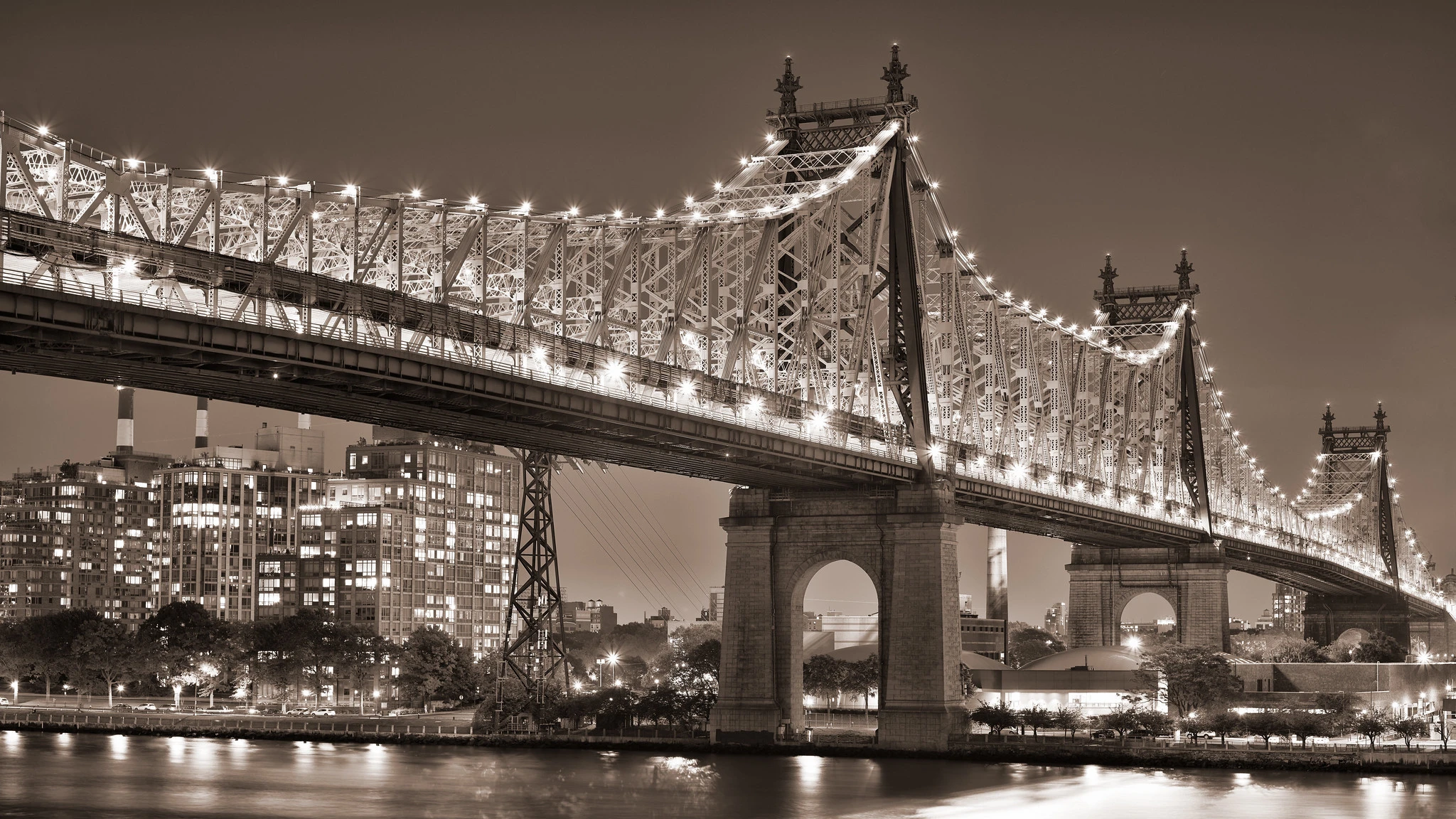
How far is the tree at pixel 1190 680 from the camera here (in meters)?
103

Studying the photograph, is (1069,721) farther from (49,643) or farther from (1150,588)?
(49,643)

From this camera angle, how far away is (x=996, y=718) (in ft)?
301

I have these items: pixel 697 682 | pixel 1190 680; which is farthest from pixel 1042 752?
pixel 697 682

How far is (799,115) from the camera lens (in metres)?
89.9

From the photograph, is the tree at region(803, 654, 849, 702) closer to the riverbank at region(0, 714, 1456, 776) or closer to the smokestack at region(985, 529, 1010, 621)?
the riverbank at region(0, 714, 1456, 776)

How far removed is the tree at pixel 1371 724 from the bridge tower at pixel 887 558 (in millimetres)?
23681

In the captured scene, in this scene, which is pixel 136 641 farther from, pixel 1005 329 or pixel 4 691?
pixel 1005 329

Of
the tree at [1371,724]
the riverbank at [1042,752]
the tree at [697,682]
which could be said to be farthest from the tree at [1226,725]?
the tree at [697,682]

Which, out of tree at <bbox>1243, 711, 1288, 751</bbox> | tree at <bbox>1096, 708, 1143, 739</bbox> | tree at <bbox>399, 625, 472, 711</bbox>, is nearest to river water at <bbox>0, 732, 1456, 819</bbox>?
tree at <bbox>1243, 711, 1288, 751</bbox>

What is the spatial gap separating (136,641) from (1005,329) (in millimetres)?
80195

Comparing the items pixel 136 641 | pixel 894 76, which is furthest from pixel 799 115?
pixel 136 641

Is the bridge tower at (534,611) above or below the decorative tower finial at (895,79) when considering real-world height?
below

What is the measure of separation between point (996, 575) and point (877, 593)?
343 ft

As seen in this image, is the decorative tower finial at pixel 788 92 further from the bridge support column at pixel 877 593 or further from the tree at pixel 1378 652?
the tree at pixel 1378 652
